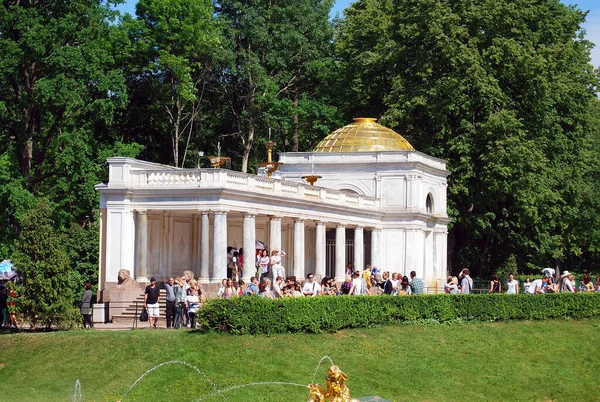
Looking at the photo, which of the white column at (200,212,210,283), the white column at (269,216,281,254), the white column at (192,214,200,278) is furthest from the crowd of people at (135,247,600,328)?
the white column at (269,216,281,254)

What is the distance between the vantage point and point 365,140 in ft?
220

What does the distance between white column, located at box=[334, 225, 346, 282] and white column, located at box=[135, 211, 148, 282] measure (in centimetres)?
1455

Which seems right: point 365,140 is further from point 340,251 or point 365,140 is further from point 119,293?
point 119,293

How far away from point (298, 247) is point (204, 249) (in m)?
8.95

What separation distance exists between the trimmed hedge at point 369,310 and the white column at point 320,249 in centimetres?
1545

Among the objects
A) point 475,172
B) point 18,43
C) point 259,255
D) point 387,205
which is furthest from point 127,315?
point 475,172

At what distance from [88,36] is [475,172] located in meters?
25.0

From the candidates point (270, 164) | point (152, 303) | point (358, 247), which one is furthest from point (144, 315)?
point (358, 247)

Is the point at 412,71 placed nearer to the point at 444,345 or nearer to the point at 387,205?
the point at 387,205

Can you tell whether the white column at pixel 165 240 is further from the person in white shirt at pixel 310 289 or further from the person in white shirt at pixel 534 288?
the person in white shirt at pixel 534 288

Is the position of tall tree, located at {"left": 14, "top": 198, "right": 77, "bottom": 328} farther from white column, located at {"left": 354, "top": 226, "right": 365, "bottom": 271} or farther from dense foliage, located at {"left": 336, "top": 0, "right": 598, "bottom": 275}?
dense foliage, located at {"left": 336, "top": 0, "right": 598, "bottom": 275}

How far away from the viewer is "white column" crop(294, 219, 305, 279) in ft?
186

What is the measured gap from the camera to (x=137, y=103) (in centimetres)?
7650

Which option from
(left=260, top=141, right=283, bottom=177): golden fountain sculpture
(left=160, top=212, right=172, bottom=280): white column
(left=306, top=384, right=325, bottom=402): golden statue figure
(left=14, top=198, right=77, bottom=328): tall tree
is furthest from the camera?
(left=260, top=141, right=283, bottom=177): golden fountain sculpture
